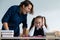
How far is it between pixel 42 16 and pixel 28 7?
8.8 inches

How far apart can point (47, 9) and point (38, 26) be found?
0.25 meters

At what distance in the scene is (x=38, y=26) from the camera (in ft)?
6.68

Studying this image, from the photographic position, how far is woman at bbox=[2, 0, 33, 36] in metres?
2.01

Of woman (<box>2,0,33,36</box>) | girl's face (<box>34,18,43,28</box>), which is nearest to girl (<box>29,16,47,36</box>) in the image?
girl's face (<box>34,18,43,28</box>)

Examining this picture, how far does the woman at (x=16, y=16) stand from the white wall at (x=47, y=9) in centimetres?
5

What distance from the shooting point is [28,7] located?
81.1 inches

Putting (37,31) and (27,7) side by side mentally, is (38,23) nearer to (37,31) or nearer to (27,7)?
(37,31)

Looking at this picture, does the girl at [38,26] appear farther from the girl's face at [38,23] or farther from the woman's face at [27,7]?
the woman's face at [27,7]

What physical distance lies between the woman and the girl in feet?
0.34

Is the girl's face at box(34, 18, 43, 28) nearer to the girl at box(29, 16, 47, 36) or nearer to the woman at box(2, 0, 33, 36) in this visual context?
the girl at box(29, 16, 47, 36)

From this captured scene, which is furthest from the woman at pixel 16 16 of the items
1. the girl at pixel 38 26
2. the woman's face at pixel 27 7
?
the girl at pixel 38 26

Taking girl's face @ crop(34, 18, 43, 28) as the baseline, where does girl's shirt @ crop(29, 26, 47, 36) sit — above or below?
below

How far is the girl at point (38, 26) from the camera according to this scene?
202 centimetres

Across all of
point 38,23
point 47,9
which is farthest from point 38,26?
point 47,9
